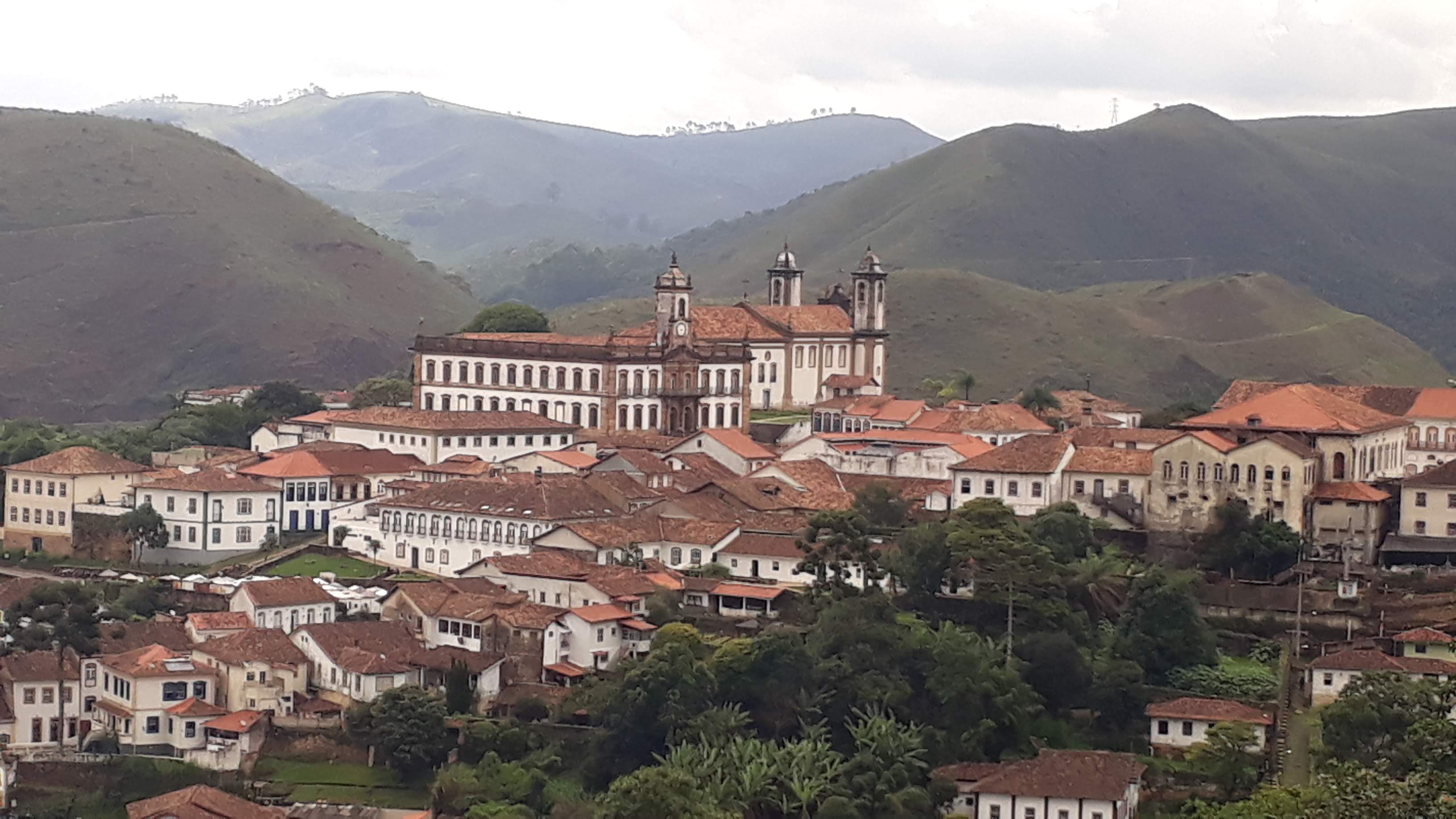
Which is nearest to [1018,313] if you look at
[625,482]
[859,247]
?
[859,247]

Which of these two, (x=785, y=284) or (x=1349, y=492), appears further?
(x=785, y=284)

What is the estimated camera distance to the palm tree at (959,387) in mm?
92375

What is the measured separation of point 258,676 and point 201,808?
22.0 feet

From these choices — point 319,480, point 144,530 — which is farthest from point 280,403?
point 144,530

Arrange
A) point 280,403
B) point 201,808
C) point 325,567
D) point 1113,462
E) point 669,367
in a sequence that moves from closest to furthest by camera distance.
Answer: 1. point 201,808
2. point 1113,462
3. point 325,567
4. point 669,367
5. point 280,403

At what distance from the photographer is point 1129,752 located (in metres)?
51.3

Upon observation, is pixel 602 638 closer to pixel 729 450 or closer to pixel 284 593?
pixel 284 593

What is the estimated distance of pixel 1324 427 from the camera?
2437 inches

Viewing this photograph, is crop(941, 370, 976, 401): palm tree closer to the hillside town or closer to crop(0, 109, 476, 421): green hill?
the hillside town

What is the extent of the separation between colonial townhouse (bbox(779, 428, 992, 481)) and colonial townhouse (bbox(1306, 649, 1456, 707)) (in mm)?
17896

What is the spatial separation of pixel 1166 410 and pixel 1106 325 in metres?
67.3

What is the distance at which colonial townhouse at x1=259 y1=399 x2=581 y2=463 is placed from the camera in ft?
247

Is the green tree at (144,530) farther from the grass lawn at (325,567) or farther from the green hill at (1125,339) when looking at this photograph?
the green hill at (1125,339)

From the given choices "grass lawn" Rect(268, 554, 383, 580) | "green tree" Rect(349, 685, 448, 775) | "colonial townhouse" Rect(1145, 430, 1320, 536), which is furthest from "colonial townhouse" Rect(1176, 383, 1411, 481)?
"grass lawn" Rect(268, 554, 383, 580)
